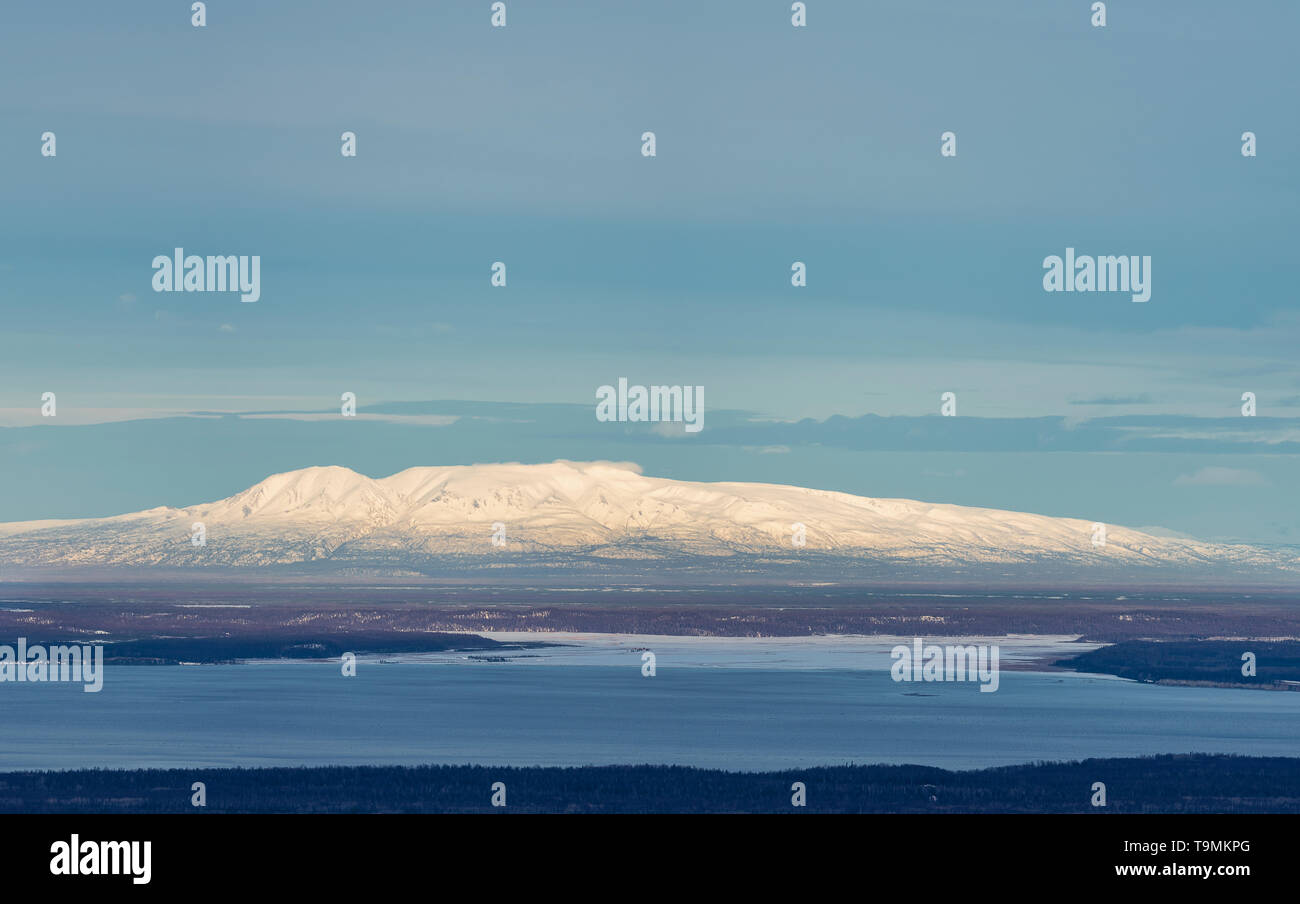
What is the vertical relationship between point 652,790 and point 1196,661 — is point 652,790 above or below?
above

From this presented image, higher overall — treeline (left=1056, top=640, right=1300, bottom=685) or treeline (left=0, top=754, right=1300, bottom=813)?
treeline (left=0, top=754, right=1300, bottom=813)

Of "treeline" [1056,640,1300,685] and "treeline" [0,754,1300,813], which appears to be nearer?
"treeline" [0,754,1300,813]

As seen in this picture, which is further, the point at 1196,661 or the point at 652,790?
the point at 1196,661

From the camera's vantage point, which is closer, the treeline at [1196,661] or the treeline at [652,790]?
the treeline at [652,790]
